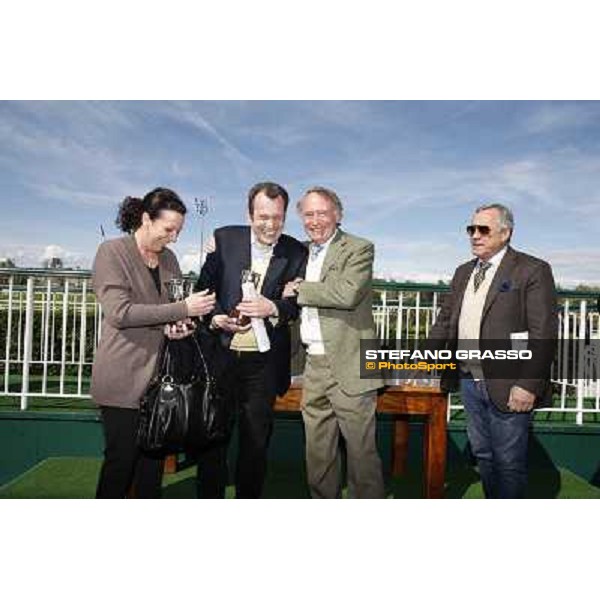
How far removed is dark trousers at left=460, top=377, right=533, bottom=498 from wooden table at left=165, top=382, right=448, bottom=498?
150 millimetres

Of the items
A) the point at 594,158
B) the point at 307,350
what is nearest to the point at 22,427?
the point at 307,350

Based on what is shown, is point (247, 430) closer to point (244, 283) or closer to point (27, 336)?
point (244, 283)

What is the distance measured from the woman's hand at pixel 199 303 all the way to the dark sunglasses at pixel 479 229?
99 cm

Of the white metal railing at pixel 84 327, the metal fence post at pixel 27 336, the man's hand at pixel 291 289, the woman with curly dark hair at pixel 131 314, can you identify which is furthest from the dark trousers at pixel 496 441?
the metal fence post at pixel 27 336

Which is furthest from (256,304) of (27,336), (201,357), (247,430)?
(27,336)

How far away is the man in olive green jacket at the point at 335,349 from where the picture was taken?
246cm

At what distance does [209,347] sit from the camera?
248 centimetres

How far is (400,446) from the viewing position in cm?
330

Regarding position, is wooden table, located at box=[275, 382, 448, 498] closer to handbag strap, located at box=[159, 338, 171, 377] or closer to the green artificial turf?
the green artificial turf

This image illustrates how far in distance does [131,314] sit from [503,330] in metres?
1.38

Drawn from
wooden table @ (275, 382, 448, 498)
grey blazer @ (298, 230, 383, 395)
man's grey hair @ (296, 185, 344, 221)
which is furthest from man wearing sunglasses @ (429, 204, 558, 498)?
man's grey hair @ (296, 185, 344, 221)

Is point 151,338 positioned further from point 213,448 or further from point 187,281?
point 213,448

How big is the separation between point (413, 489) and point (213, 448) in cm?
100
